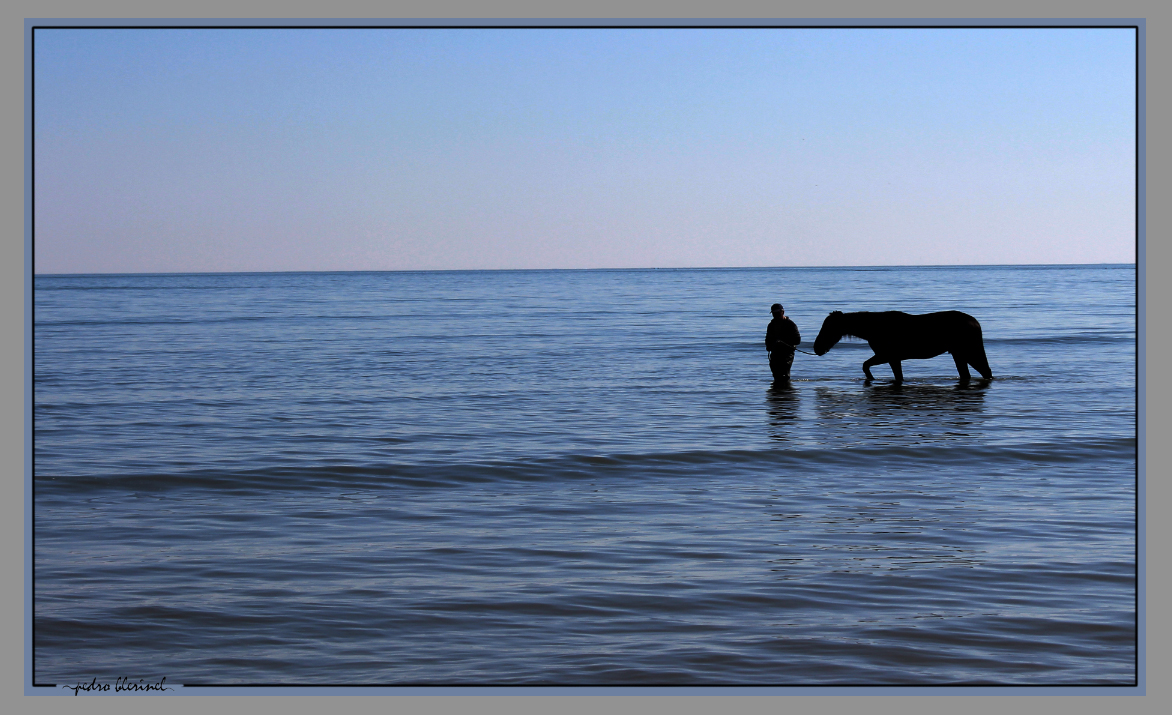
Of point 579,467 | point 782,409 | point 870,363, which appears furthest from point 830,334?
point 579,467

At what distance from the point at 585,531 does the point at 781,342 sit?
37.4 feet

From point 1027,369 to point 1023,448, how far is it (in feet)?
36.1

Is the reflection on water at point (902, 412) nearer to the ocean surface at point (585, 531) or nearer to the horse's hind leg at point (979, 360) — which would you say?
the ocean surface at point (585, 531)

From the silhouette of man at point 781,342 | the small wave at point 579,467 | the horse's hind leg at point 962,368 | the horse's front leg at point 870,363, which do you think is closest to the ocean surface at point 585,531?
the small wave at point 579,467

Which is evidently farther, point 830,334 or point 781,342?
point 830,334

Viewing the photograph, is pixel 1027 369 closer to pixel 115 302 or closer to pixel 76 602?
pixel 76 602

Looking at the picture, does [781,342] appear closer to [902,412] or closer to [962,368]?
[962,368]

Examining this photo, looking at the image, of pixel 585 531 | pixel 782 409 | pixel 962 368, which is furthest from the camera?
pixel 962 368

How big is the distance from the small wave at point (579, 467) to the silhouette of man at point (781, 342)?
687 centimetres

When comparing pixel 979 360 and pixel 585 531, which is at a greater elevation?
pixel 979 360

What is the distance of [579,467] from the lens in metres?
11.4
